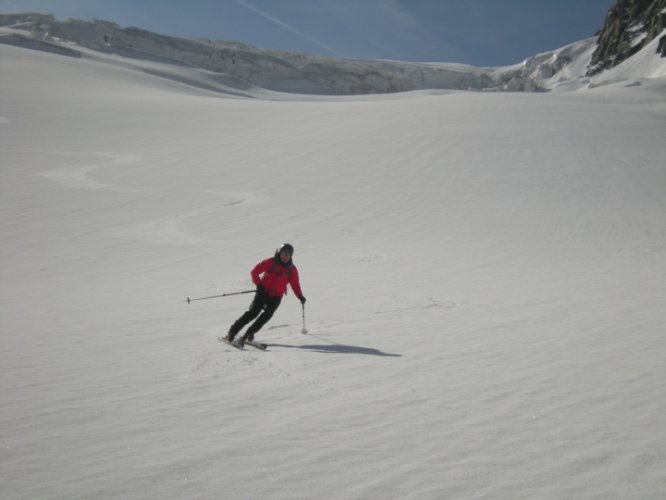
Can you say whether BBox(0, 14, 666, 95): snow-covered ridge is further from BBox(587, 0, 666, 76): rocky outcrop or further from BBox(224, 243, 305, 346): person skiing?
BBox(224, 243, 305, 346): person skiing

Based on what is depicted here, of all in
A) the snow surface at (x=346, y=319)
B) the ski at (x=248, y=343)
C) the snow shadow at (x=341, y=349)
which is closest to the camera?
the snow surface at (x=346, y=319)

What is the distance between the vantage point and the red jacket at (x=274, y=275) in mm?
5600

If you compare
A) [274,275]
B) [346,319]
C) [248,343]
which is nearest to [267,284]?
[274,275]

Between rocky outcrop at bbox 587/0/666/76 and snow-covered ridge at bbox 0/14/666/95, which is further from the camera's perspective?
snow-covered ridge at bbox 0/14/666/95

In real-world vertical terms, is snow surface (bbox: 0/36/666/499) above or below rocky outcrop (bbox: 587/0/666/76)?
below

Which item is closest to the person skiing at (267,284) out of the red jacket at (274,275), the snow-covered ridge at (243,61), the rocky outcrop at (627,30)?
the red jacket at (274,275)

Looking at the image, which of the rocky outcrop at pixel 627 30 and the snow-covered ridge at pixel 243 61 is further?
the snow-covered ridge at pixel 243 61

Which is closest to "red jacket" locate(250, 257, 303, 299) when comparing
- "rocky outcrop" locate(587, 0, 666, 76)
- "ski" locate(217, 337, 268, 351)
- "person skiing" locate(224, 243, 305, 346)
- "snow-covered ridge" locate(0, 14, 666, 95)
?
"person skiing" locate(224, 243, 305, 346)

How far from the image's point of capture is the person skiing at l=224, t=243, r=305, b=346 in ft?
18.3

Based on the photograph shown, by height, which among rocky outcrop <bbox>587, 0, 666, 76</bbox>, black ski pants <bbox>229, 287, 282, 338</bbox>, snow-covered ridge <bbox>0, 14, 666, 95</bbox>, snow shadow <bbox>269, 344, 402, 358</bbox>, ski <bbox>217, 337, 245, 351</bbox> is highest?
rocky outcrop <bbox>587, 0, 666, 76</bbox>

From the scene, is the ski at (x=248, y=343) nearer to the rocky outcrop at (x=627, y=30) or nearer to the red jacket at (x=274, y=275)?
the red jacket at (x=274, y=275)

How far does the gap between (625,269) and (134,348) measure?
9788 millimetres

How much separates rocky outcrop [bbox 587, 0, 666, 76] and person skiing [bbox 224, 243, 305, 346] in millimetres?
74803

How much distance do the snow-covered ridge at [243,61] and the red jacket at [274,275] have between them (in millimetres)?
71018
